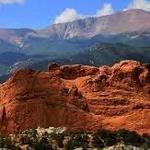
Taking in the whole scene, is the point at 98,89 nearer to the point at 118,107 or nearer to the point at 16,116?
the point at 118,107

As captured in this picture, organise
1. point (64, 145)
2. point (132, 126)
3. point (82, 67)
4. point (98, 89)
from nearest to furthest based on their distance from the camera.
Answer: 1. point (64, 145)
2. point (132, 126)
3. point (98, 89)
4. point (82, 67)

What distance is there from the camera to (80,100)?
9581 centimetres

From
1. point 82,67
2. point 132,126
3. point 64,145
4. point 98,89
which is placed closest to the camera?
point 64,145

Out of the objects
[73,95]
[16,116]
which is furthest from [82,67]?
[16,116]

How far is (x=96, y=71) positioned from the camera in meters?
104

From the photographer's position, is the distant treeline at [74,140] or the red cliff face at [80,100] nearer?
the distant treeline at [74,140]

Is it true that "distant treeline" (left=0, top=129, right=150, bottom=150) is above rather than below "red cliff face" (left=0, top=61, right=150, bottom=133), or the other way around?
below

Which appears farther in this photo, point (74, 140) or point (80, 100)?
point (80, 100)

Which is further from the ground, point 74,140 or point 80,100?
point 80,100

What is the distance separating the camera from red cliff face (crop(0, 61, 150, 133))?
92.8 meters

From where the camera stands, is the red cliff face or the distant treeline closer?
the distant treeline

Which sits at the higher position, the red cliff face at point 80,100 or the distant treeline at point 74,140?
the red cliff face at point 80,100

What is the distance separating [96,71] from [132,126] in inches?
622

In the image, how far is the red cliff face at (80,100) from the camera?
92750 mm
